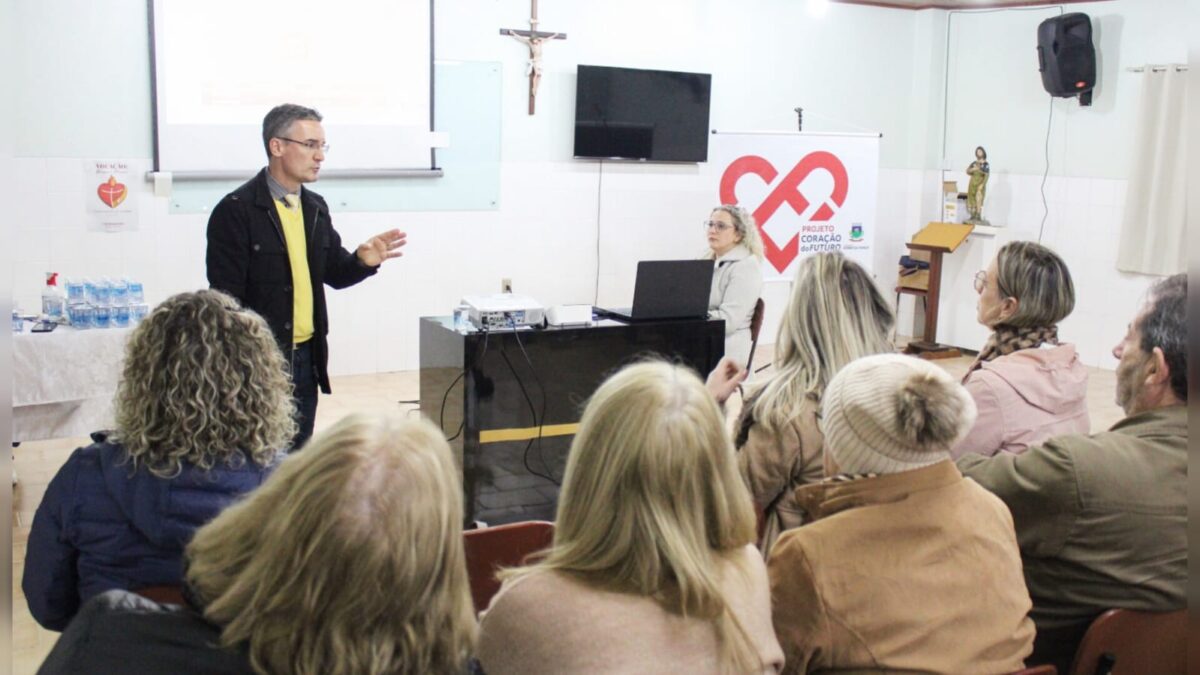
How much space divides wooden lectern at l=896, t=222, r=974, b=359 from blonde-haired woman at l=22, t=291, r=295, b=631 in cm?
689

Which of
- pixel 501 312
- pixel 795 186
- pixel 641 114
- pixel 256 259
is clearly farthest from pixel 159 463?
pixel 795 186

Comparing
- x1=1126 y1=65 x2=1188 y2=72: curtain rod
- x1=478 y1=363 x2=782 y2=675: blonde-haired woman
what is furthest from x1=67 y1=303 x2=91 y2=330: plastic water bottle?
x1=1126 y1=65 x2=1188 y2=72: curtain rod

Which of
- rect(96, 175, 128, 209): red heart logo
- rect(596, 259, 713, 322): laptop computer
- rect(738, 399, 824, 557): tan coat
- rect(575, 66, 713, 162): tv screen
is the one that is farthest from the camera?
rect(575, 66, 713, 162): tv screen

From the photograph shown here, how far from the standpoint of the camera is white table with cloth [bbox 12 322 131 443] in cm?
424

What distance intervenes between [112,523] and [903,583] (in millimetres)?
1278

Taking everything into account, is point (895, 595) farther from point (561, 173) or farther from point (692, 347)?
point (561, 173)

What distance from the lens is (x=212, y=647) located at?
1229 millimetres

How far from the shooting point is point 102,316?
448cm

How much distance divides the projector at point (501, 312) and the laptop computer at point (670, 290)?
42 centimetres

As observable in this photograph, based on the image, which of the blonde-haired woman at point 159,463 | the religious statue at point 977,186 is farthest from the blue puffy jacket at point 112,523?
the religious statue at point 977,186

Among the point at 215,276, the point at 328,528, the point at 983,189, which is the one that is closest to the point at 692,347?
the point at 215,276

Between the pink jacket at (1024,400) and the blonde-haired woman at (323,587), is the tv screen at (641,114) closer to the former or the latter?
the pink jacket at (1024,400)

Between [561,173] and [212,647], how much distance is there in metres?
6.51

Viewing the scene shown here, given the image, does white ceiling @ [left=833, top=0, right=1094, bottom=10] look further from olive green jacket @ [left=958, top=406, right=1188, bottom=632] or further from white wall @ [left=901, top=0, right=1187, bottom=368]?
olive green jacket @ [left=958, top=406, right=1188, bottom=632]
